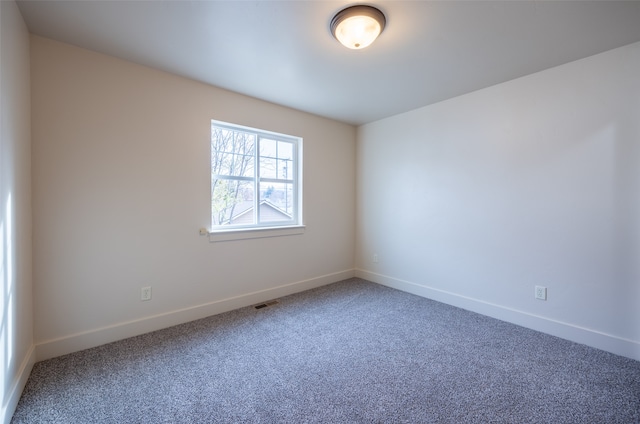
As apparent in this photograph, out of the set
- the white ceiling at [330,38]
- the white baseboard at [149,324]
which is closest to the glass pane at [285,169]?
the white ceiling at [330,38]

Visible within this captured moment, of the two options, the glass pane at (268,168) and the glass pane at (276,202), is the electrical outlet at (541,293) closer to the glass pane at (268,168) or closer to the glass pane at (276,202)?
the glass pane at (276,202)

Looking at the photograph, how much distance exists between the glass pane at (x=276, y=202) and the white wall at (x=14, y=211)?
2010 millimetres

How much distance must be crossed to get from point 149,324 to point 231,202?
55.9 inches

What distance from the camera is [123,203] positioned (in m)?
2.33

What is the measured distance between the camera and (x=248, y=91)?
2957 millimetres

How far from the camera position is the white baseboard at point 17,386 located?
55.9 inches

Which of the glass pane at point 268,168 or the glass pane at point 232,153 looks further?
the glass pane at point 268,168

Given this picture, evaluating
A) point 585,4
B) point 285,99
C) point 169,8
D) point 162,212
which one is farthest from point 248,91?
point 585,4

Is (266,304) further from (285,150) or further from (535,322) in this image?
(535,322)

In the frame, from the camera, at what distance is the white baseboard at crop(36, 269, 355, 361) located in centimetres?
206

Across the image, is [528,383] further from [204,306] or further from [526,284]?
[204,306]

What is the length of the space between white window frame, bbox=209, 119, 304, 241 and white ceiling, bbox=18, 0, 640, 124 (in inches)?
24.1

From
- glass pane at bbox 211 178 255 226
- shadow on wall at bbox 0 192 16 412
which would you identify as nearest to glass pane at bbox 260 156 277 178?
glass pane at bbox 211 178 255 226

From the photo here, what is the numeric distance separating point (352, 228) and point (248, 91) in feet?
8.09
